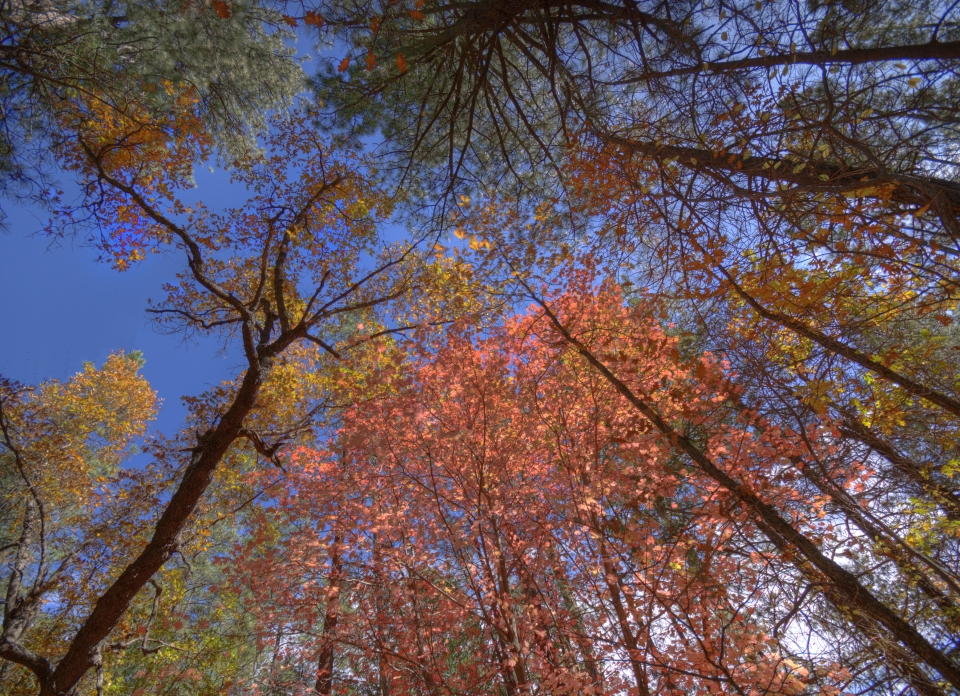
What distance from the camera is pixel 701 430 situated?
5.64m

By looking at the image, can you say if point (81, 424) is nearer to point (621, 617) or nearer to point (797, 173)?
point (621, 617)

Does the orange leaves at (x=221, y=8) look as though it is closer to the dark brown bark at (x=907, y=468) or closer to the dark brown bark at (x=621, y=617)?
the dark brown bark at (x=621, y=617)

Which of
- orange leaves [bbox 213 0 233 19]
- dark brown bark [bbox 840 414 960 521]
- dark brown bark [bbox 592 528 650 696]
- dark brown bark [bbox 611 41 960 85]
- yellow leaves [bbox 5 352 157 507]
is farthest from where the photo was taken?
yellow leaves [bbox 5 352 157 507]

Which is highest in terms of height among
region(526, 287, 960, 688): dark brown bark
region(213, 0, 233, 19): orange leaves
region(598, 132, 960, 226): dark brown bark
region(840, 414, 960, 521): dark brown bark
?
region(213, 0, 233, 19): orange leaves

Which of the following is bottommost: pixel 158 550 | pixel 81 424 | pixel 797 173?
pixel 158 550

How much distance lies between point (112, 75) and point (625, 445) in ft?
24.5

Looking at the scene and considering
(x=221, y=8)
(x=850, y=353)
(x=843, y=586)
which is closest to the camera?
(x=843, y=586)

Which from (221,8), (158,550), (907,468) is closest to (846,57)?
(907,468)

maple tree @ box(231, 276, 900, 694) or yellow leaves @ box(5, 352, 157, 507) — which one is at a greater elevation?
yellow leaves @ box(5, 352, 157, 507)

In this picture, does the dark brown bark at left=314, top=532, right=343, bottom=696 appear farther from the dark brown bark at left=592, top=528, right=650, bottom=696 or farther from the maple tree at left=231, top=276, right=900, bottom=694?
the dark brown bark at left=592, top=528, right=650, bottom=696

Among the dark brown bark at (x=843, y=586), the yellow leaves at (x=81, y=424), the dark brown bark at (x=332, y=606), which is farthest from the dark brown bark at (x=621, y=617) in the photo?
the yellow leaves at (x=81, y=424)

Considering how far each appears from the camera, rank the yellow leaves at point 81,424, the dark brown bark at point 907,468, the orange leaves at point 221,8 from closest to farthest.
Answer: the dark brown bark at point 907,468, the orange leaves at point 221,8, the yellow leaves at point 81,424

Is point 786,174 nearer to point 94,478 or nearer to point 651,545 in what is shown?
point 651,545

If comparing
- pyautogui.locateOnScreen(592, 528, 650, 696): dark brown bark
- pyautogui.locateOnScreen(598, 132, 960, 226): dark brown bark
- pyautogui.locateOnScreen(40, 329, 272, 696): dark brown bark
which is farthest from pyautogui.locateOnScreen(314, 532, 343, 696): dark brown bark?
pyautogui.locateOnScreen(598, 132, 960, 226): dark brown bark
